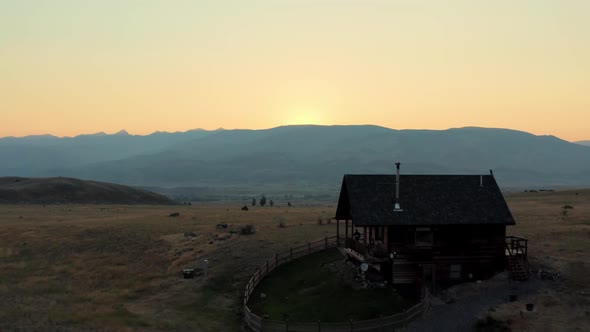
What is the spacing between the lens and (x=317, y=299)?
3650 centimetres

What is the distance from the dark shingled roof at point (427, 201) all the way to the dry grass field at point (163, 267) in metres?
6.28

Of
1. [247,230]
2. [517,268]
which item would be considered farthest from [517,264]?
[247,230]

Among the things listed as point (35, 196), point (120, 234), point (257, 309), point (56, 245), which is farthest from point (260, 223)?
point (35, 196)

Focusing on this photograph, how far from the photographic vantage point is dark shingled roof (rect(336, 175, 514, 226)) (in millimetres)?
37188

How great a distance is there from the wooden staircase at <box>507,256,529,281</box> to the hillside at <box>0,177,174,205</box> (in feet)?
322

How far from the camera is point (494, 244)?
38156 mm

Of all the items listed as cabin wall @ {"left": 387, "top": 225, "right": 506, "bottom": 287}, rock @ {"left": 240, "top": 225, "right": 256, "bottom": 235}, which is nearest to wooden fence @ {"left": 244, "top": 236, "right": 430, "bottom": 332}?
cabin wall @ {"left": 387, "top": 225, "right": 506, "bottom": 287}

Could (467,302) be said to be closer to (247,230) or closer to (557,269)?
(557,269)

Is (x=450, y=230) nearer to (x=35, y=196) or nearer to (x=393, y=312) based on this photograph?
(x=393, y=312)

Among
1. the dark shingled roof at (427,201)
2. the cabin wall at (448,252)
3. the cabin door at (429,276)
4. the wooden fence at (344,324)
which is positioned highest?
the dark shingled roof at (427,201)

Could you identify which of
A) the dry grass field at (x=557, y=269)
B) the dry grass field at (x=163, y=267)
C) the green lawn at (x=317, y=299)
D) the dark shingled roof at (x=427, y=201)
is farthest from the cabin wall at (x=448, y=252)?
the dry grass field at (x=163, y=267)

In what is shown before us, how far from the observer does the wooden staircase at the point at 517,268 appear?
122 feet

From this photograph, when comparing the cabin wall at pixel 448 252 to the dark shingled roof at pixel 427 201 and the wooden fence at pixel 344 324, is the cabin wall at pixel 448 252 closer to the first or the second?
the dark shingled roof at pixel 427 201

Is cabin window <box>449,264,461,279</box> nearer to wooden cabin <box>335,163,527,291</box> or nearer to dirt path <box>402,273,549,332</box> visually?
wooden cabin <box>335,163,527,291</box>
